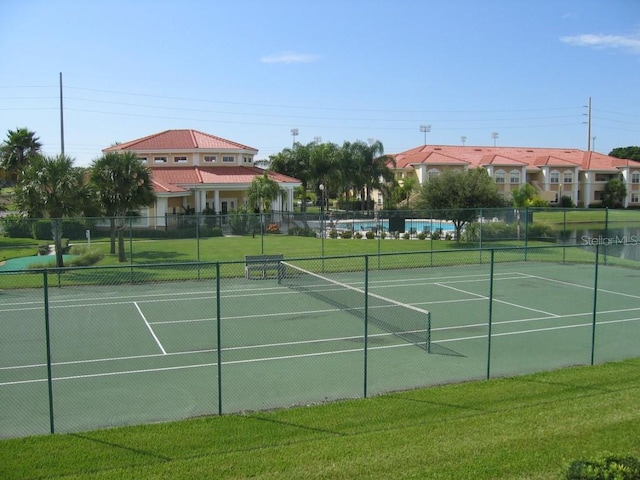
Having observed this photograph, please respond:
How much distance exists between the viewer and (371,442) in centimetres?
864

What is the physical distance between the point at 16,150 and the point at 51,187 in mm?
21116

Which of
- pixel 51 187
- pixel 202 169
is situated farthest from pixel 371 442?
pixel 202 169

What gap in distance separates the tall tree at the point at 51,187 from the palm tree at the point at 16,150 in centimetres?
1920

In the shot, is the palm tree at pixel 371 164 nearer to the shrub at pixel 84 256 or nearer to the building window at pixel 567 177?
the building window at pixel 567 177

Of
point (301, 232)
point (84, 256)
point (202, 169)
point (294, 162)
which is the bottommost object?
point (84, 256)

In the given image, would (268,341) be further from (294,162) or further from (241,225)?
(294,162)

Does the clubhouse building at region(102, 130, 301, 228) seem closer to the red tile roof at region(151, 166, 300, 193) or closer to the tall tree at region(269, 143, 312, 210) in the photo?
the red tile roof at region(151, 166, 300, 193)

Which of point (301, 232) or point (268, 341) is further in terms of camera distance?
point (301, 232)

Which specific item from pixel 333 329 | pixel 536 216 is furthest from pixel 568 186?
pixel 333 329

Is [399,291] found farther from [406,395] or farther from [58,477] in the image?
[58,477]

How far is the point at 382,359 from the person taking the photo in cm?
1388

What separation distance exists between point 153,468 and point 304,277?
17.8 meters

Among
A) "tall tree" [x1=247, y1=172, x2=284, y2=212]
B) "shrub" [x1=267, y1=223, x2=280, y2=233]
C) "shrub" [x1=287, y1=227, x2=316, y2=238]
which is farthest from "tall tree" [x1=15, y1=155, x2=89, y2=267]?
"tall tree" [x1=247, y1=172, x2=284, y2=212]

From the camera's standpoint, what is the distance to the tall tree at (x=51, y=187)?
91.1 feet
